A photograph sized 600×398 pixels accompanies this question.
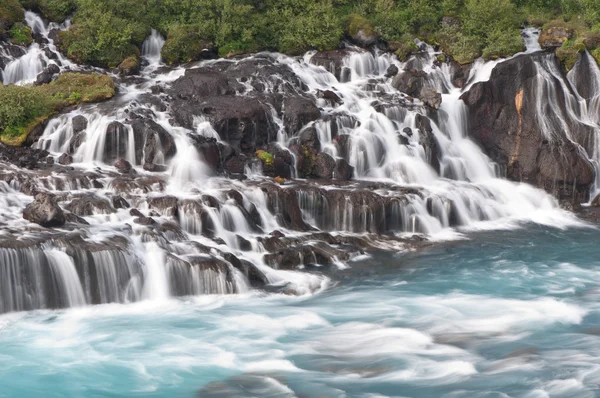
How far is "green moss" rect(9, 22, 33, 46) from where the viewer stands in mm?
29109

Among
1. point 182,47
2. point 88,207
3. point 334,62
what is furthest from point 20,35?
point 88,207

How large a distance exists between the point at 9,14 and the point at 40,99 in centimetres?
830

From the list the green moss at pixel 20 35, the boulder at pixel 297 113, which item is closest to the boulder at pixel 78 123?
the boulder at pixel 297 113

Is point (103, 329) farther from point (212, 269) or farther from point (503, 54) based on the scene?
point (503, 54)

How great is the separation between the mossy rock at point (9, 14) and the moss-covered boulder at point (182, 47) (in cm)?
644

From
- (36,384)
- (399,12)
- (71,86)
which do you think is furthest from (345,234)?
(399,12)

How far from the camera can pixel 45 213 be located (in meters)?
16.9

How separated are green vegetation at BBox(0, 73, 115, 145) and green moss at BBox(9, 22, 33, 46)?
373 cm

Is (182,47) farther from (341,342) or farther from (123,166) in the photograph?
(341,342)

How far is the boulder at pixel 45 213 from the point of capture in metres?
16.9

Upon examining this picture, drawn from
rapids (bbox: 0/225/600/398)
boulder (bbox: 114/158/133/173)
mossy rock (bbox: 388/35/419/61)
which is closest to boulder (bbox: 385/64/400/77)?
mossy rock (bbox: 388/35/419/61)

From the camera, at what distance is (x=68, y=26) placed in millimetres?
31312

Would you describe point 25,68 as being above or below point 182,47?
below

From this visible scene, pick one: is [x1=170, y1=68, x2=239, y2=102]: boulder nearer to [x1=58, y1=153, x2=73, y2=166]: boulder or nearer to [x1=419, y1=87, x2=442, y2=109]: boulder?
[x1=58, y1=153, x2=73, y2=166]: boulder
